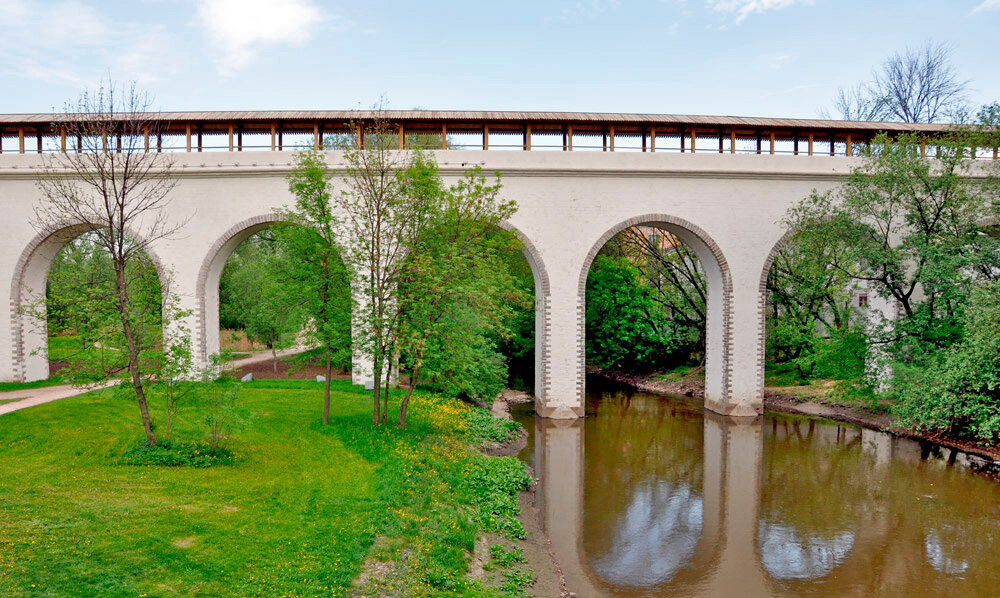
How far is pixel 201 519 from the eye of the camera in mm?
7203

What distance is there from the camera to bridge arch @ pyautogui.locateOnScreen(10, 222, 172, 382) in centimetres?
1675

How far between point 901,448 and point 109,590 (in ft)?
54.1

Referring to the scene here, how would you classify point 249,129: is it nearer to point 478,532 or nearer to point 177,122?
point 177,122

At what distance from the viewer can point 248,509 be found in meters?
7.65

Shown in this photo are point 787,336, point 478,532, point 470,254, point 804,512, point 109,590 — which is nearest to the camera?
point 109,590

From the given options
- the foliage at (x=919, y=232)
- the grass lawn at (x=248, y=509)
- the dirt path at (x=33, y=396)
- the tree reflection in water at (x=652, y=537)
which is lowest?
the tree reflection in water at (x=652, y=537)

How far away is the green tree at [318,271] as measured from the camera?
11.6 meters

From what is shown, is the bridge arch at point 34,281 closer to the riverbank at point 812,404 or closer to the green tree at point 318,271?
the green tree at point 318,271

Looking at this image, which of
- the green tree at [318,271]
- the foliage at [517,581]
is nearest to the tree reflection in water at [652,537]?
the foliage at [517,581]

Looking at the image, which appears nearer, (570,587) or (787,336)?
(570,587)

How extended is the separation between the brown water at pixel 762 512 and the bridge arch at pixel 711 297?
1.80 m

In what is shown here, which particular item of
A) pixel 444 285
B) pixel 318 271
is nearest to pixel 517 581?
pixel 444 285

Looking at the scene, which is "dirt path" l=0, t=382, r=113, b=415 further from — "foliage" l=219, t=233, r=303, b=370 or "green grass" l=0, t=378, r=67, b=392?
"foliage" l=219, t=233, r=303, b=370

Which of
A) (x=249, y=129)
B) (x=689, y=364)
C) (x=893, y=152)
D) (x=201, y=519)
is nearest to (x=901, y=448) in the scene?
(x=893, y=152)
